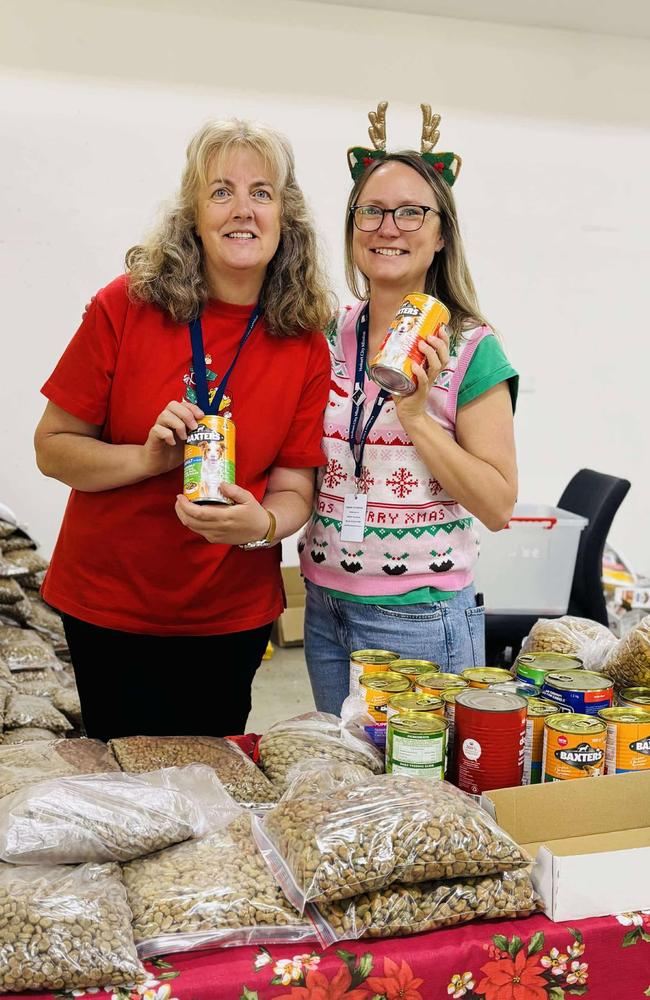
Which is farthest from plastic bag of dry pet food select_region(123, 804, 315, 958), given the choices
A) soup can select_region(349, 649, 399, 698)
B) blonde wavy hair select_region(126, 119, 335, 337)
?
blonde wavy hair select_region(126, 119, 335, 337)

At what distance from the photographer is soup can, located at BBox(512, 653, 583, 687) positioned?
1473 mm

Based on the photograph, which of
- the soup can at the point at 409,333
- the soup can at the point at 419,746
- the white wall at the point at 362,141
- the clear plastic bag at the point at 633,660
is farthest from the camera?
the white wall at the point at 362,141

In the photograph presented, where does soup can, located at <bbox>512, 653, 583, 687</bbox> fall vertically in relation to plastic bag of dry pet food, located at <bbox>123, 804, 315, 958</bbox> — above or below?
above

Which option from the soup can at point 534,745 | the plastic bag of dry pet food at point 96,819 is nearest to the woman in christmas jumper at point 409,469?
the soup can at point 534,745

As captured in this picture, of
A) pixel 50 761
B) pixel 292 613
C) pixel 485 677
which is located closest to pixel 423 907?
pixel 485 677

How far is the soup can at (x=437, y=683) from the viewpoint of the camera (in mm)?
1393

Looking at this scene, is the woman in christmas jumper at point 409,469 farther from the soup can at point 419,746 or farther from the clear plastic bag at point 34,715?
the clear plastic bag at point 34,715

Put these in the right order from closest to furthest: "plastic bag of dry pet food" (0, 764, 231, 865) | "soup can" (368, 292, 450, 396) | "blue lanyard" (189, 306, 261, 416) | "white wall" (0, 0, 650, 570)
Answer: "plastic bag of dry pet food" (0, 764, 231, 865) → "soup can" (368, 292, 450, 396) → "blue lanyard" (189, 306, 261, 416) → "white wall" (0, 0, 650, 570)

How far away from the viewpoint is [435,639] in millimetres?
1734

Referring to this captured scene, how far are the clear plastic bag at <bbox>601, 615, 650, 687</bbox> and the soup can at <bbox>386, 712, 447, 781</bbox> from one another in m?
0.46

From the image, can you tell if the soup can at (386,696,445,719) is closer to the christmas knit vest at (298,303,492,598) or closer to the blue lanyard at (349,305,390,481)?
the christmas knit vest at (298,303,492,598)

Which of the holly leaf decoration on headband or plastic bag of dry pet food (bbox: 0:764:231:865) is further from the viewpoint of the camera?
the holly leaf decoration on headband

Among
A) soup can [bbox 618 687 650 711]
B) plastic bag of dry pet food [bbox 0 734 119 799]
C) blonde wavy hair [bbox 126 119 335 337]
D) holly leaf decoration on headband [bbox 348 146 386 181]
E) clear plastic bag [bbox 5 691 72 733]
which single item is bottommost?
clear plastic bag [bbox 5 691 72 733]

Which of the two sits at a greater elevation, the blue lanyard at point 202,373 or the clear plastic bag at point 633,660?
the blue lanyard at point 202,373
